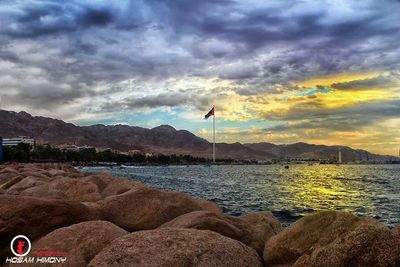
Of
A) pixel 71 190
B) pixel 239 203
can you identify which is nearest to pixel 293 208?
pixel 239 203

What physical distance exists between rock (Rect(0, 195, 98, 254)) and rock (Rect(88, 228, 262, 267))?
255 centimetres

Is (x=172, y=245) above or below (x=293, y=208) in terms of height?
above

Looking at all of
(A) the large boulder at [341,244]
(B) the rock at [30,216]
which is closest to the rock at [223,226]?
(A) the large boulder at [341,244]

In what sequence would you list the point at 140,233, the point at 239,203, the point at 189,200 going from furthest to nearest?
the point at 239,203 < the point at 189,200 < the point at 140,233

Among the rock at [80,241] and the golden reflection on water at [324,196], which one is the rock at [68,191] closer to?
the rock at [80,241]

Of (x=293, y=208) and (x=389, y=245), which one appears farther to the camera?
(x=293, y=208)

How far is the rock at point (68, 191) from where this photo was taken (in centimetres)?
1280

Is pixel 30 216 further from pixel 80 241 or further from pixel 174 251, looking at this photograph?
pixel 174 251

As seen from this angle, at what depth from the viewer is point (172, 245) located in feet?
19.9

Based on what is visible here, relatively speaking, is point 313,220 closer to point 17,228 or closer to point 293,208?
point 17,228

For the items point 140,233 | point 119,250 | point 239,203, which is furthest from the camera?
point 239,203

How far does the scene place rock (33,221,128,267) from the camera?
662cm

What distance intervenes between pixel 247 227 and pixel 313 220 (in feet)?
6.65
